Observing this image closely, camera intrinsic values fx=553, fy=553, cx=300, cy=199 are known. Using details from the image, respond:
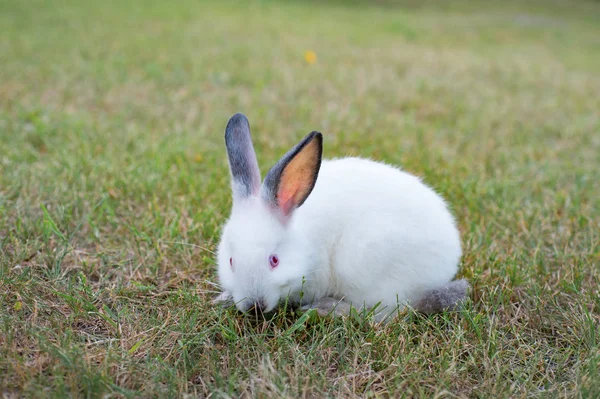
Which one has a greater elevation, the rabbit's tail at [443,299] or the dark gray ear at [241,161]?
the dark gray ear at [241,161]

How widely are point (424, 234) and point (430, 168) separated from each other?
4.93 ft

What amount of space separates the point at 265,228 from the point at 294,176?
0.25 metres

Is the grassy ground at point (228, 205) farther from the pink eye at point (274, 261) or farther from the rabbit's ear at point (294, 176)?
the rabbit's ear at point (294, 176)

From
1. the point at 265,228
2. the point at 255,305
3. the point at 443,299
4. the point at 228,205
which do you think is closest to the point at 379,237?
the point at 443,299

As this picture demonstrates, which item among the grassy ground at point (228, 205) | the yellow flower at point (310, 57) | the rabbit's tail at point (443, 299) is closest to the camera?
the grassy ground at point (228, 205)

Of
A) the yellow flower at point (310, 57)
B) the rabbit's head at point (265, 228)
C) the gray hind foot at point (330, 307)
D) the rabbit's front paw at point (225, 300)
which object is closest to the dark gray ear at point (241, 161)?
the rabbit's head at point (265, 228)

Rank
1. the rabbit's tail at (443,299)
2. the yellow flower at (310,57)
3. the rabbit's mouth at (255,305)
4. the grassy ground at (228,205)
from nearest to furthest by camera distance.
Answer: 1. the grassy ground at (228,205)
2. the rabbit's mouth at (255,305)
3. the rabbit's tail at (443,299)
4. the yellow flower at (310,57)

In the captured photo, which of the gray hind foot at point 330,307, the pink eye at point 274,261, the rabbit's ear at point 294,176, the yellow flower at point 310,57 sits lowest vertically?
the gray hind foot at point 330,307

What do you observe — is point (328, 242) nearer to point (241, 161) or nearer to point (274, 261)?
point (274, 261)

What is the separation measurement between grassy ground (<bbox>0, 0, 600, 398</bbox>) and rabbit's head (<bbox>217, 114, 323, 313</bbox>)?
0.54ft

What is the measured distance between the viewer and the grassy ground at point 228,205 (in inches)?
79.1

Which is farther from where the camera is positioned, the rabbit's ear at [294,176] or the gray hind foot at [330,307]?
the gray hind foot at [330,307]

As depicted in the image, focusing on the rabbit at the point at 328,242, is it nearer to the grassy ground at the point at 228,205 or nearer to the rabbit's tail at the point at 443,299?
the rabbit's tail at the point at 443,299

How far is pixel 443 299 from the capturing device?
2334 millimetres
